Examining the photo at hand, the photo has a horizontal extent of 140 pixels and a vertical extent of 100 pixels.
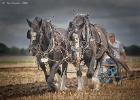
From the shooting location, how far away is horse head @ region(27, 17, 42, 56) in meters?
4.88

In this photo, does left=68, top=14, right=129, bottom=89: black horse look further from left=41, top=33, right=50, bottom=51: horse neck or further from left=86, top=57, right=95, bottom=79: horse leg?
left=41, top=33, right=50, bottom=51: horse neck

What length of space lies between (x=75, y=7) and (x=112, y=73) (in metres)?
0.79

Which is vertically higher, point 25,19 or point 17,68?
point 25,19

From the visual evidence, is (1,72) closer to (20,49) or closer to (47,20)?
(20,49)

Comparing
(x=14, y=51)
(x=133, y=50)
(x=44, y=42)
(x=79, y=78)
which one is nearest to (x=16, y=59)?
(x=14, y=51)

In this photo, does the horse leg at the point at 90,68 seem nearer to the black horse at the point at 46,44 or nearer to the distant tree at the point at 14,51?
the black horse at the point at 46,44

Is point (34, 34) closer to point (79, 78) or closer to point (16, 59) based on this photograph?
point (16, 59)

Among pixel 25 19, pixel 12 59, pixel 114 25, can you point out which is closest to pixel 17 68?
pixel 12 59

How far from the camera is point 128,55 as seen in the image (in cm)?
523

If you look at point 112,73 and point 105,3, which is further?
point 112,73

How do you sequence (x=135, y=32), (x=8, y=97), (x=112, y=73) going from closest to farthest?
1. (x=8, y=97)
2. (x=135, y=32)
3. (x=112, y=73)

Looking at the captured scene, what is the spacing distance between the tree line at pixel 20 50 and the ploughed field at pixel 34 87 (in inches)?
1.7

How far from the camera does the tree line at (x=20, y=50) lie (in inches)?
198

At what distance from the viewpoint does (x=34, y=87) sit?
513cm
